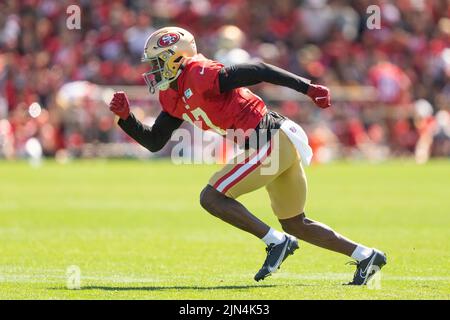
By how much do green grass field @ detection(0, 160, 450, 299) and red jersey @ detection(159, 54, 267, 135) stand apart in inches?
52.8

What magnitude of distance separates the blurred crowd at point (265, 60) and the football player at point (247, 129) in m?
14.4

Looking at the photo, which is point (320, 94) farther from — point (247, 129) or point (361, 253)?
point (361, 253)

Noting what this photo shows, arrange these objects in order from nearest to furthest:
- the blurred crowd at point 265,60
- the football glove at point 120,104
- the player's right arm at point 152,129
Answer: the football glove at point 120,104, the player's right arm at point 152,129, the blurred crowd at point 265,60

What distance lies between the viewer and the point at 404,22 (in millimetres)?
26875

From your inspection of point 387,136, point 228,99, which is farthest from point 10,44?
point 228,99

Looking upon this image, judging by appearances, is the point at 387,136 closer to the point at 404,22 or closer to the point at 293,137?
the point at 404,22

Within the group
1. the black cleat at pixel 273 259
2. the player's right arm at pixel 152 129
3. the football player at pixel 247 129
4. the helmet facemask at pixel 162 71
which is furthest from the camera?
the player's right arm at pixel 152 129

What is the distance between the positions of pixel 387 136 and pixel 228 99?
1687cm

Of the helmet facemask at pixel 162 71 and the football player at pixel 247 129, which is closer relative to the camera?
the football player at pixel 247 129

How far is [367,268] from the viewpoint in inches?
331

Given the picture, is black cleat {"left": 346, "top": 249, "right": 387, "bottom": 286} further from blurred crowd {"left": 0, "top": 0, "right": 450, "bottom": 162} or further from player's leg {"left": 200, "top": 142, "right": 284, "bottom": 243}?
blurred crowd {"left": 0, "top": 0, "right": 450, "bottom": 162}

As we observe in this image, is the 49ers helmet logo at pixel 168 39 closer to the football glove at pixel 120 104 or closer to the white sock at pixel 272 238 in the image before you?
the football glove at pixel 120 104

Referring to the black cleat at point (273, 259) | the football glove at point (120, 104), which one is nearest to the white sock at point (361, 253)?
the black cleat at point (273, 259)

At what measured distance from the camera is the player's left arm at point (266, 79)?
8086 millimetres
